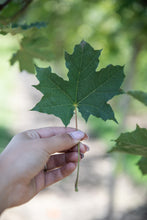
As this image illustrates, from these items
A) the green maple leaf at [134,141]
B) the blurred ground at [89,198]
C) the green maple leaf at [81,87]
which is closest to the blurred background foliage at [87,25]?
the green maple leaf at [81,87]

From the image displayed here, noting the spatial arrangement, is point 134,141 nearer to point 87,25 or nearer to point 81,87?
point 81,87

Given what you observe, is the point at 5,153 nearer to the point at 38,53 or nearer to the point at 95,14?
the point at 38,53

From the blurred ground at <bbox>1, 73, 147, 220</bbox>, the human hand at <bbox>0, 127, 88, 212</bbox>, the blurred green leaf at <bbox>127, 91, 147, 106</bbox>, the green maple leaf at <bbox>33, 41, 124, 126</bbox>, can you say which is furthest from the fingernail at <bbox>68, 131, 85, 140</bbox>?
the blurred ground at <bbox>1, 73, 147, 220</bbox>

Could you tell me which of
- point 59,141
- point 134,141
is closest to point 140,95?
point 134,141

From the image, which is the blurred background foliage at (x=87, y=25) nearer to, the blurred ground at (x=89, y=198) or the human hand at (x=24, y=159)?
the human hand at (x=24, y=159)

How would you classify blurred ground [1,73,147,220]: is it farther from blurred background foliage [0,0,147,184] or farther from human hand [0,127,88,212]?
human hand [0,127,88,212]

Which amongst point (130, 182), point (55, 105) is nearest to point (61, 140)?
point (55, 105)
